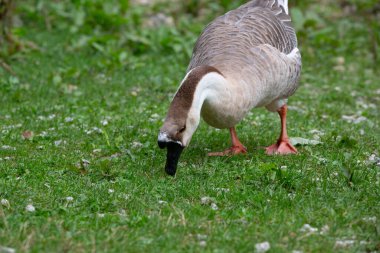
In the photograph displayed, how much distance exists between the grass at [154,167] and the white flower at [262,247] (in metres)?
0.04

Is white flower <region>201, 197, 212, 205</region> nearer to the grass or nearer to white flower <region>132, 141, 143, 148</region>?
the grass

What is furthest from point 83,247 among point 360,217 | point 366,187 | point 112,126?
point 112,126

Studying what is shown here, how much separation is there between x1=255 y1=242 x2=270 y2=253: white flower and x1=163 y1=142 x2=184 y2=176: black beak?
1.49 meters

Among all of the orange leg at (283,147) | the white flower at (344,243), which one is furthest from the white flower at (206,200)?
the orange leg at (283,147)

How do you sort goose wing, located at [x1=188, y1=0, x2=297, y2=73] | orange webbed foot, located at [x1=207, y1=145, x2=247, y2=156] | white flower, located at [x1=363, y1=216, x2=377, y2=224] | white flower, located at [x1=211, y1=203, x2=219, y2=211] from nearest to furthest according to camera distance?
white flower, located at [x1=363, y1=216, x2=377, y2=224] → white flower, located at [x1=211, y1=203, x2=219, y2=211] → goose wing, located at [x1=188, y1=0, x2=297, y2=73] → orange webbed foot, located at [x1=207, y1=145, x2=247, y2=156]

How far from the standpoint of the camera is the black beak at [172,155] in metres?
5.91

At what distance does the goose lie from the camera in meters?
5.86

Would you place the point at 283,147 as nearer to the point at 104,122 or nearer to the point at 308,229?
the point at 104,122

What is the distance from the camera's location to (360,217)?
5.20m

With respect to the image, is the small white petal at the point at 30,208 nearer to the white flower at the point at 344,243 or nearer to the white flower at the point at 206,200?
the white flower at the point at 206,200

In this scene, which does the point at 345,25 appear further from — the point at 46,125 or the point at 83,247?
the point at 83,247

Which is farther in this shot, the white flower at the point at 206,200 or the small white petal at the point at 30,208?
the white flower at the point at 206,200

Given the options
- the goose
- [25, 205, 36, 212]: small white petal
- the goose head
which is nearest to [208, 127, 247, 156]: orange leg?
the goose

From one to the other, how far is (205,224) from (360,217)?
3.83ft
